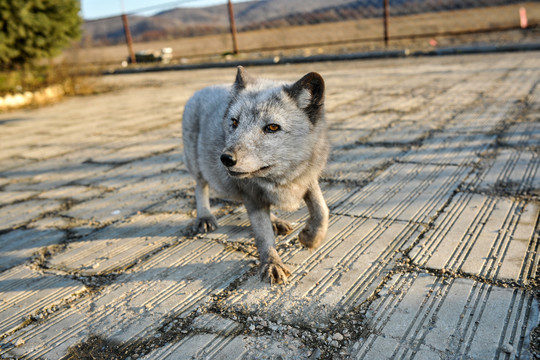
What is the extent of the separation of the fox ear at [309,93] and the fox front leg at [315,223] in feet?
1.39

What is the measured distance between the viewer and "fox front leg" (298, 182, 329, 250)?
233 cm

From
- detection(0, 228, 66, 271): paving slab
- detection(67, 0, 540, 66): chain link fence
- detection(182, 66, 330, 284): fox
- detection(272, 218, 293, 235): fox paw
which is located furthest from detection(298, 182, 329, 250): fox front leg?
detection(67, 0, 540, 66): chain link fence

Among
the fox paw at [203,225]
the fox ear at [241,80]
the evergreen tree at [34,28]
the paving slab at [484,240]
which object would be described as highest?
the evergreen tree at [34,28]

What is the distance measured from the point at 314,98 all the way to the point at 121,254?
148cm

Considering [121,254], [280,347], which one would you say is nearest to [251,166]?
[280,347]

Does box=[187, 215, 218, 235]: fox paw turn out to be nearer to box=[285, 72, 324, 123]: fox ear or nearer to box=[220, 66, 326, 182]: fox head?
box=[220, 66, 326, 182]: fox head

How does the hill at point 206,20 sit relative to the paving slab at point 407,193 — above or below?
above

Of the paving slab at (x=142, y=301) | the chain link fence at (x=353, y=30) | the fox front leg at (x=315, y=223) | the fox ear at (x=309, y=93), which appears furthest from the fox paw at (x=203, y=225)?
the chain link fence at (x=353, y=30)

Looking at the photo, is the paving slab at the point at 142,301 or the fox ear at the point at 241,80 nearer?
the paving slab at the point at 142,301

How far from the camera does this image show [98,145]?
532 centimetres

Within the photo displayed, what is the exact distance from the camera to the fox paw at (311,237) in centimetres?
234

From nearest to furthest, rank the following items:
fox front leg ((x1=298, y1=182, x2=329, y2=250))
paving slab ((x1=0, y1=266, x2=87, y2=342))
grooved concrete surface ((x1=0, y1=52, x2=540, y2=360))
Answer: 1. grooved concrete surface ((x1=0, y1=52, x2=540, y2=360))
2. paving slab ((x1=0, y1=266, x2=87, y2=342))
3. fox front leg ((x1=298, y1=182, x2=329, y2=250))

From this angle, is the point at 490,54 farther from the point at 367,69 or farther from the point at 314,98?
the point at 314,98

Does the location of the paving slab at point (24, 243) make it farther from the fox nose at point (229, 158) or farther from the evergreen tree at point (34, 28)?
A: the evergreen tree at point (34, 28)
